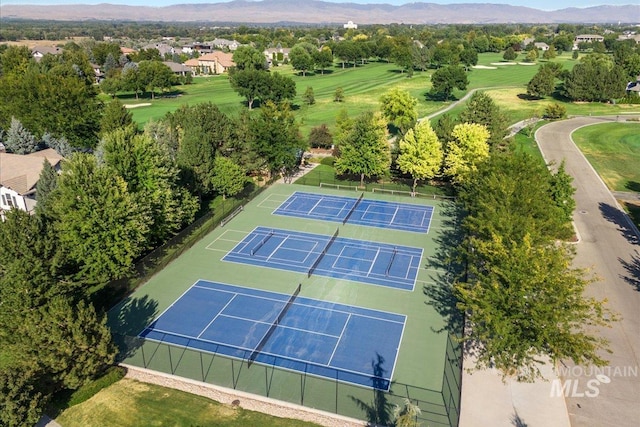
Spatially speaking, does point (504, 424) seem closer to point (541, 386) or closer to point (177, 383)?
point (541, 386)

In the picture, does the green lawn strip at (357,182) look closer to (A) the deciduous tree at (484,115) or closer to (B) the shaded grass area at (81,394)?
(A) the deciduous tree at (484,115)

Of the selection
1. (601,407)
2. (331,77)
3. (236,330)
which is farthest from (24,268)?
(331,77)

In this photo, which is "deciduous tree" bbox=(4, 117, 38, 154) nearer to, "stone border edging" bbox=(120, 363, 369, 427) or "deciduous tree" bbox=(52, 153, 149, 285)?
"deciduous tree" bbox=(52, 153, 149, 285)

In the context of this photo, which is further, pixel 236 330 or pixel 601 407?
pixel 236 330

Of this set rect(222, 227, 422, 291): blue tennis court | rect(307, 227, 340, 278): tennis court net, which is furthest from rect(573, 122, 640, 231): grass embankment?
rect(307, 227, 340, 278): tennis court net

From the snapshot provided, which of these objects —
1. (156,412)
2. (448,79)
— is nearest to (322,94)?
(448,79)

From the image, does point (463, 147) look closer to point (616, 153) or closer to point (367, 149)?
point (367, 149)

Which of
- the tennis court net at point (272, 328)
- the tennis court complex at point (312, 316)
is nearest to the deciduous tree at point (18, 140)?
the tennis court complex at point (312, 316)
